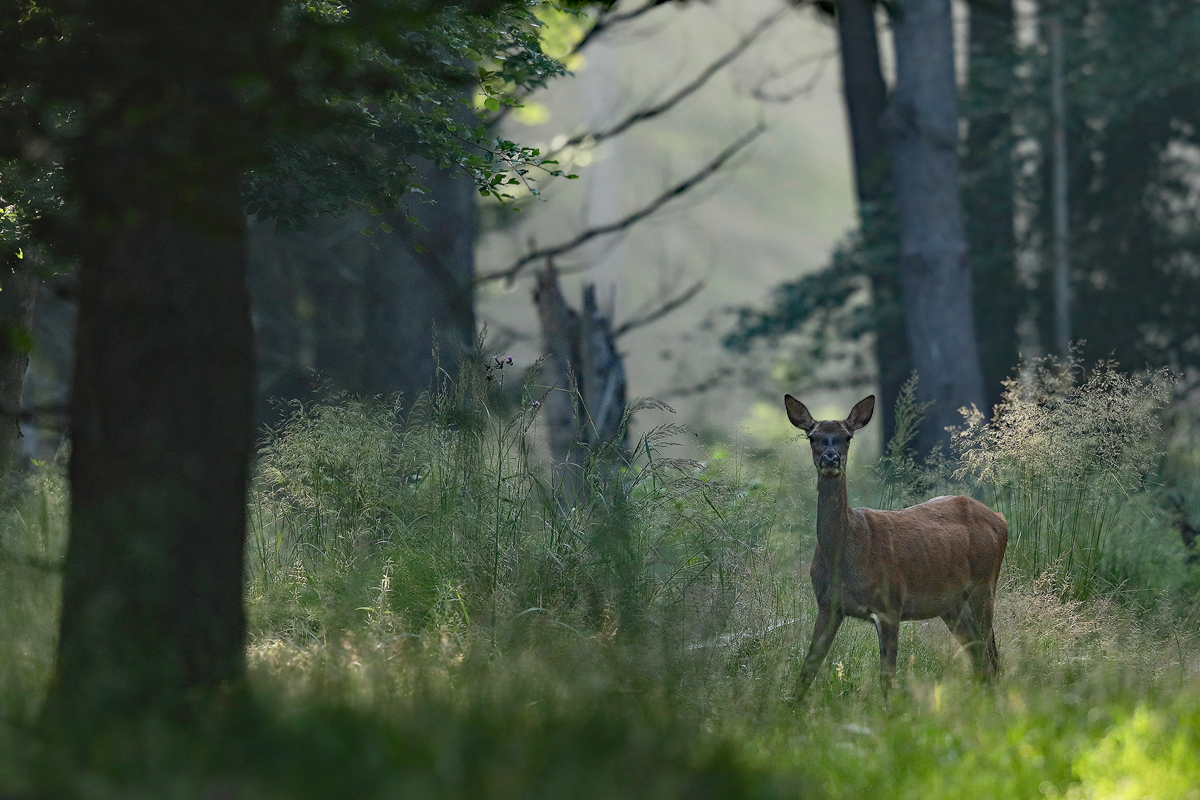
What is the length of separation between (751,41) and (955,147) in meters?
2.91

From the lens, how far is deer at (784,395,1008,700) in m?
6.31

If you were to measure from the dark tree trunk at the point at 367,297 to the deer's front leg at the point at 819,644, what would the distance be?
291 centimetres

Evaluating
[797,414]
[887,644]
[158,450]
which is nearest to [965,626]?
[887,644]

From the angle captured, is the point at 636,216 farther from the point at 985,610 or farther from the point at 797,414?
the point at 985,610

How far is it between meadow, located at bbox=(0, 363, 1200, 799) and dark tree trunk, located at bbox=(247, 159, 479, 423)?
124 centimetres

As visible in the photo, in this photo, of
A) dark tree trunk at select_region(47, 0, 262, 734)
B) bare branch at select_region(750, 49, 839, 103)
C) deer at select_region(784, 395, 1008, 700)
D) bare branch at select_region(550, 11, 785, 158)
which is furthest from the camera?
bare branch at select_region(750, 49, 839, 103)

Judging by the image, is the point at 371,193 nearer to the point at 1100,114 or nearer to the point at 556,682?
the point at 556,682

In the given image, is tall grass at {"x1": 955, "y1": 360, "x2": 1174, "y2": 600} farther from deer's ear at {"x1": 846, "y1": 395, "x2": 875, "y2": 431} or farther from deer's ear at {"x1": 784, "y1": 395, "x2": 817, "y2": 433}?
deer's ear at {"x1": 784, "y1": 395, "x2": 817, "y2": 433}

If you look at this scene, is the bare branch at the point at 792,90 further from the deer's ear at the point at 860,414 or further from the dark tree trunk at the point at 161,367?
the dark tree trunk at the point at 161,367

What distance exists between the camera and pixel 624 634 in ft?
17.9

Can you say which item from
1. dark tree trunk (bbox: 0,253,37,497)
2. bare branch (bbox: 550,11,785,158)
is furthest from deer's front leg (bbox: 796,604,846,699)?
bare branch (bbox: 550,11,785,158)

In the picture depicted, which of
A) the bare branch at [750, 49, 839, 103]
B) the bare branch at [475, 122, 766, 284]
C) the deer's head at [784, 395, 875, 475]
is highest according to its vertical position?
the bare branch at [750, 49, 839, 103]

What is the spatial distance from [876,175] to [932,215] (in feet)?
11.3

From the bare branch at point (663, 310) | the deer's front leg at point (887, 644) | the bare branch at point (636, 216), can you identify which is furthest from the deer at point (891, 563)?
the bare branch at point (636, 216)
